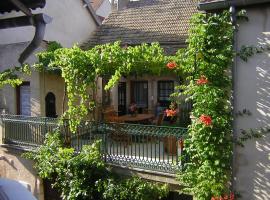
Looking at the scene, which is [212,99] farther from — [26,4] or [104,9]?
[104,9]

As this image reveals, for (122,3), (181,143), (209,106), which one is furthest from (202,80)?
(122,3)

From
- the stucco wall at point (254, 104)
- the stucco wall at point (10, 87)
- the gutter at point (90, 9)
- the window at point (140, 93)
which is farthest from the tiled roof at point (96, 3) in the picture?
the stucco wall at point (254, 104)

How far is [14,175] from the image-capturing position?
12.6 metres

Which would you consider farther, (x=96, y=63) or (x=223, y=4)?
(x=96, y=63)

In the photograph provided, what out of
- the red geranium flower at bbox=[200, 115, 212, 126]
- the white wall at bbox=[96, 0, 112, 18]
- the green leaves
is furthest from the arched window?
the white wall at bbox=[96, 0, 112, 18]

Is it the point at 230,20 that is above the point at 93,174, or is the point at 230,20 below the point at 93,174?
above

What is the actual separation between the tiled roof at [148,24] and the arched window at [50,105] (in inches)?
165

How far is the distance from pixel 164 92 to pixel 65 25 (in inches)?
218

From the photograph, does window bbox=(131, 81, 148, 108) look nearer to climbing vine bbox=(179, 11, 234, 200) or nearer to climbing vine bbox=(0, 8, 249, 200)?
climbing vine bbox=(0, 8, 249, 200)

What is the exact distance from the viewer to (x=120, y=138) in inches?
399

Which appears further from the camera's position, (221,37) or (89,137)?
(89,137)

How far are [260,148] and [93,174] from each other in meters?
4.40

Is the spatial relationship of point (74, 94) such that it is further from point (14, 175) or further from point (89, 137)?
point (14, 175)

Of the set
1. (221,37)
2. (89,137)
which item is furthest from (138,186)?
(221,37)
